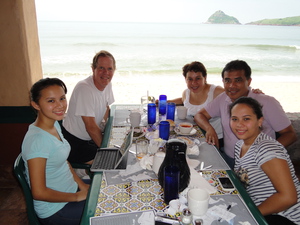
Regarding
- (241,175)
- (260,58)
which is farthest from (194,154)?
(260,58)

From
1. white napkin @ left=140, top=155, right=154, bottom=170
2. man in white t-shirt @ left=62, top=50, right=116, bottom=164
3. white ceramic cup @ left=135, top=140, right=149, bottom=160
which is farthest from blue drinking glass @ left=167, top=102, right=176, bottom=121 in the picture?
white napkin @ left=140, top=155, right=154, bottom=170

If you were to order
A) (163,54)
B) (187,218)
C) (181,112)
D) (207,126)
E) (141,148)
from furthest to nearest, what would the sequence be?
(163,54) < (181,112) < (207,126) < (141,148) < (187,218)

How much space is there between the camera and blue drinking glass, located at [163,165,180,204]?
1.11 metres

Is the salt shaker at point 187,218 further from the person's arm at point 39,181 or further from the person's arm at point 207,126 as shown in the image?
the person's arm at point 207,126

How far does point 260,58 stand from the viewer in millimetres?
16281

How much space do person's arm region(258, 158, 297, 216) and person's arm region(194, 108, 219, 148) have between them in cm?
64

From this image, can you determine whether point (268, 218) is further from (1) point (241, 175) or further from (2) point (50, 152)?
(2) point (50, 152)

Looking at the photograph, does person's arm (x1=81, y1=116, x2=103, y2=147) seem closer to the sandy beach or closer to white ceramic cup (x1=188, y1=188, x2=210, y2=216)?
white ceramic cup (x1=188, y1=188, x2=210, y2=216)

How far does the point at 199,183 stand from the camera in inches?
50.5

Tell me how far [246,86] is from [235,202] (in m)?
1.25

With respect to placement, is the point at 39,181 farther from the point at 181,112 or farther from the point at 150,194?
the point at 181,112

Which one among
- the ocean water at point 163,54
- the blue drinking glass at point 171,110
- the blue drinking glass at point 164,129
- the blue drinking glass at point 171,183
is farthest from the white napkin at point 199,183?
the ocean water at point 163,54

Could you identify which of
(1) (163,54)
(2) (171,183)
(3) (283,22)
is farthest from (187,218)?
(3) (283,22)

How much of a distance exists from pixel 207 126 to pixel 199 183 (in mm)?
925
